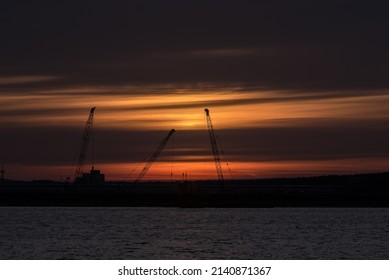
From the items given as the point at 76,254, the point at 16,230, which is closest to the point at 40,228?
the point at 16,230

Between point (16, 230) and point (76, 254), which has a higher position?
point (16, 230)

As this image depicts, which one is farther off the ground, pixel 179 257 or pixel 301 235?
pixel 301 235

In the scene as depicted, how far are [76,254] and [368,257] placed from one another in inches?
1211

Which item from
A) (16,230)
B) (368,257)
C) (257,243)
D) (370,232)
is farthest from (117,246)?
(370,232)

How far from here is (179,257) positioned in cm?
11450

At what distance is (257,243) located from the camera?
13700cm
